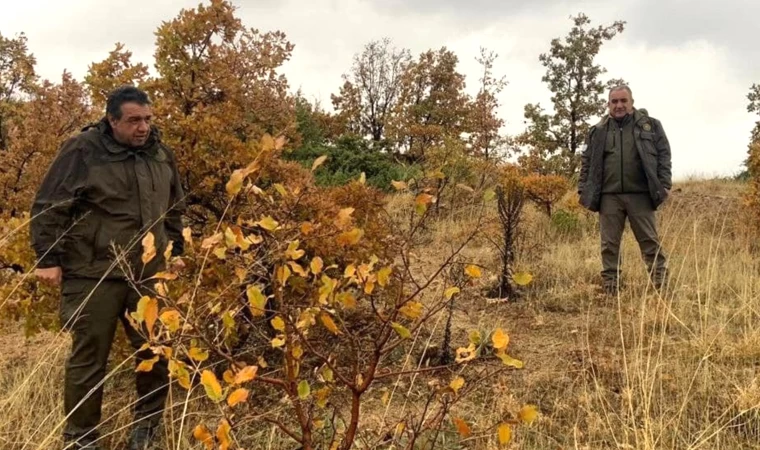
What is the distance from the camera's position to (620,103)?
5.34m

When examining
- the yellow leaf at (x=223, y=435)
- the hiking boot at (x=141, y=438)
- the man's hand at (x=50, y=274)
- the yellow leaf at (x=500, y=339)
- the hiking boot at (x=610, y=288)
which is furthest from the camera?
the hiking boot at (x=610, y=288)

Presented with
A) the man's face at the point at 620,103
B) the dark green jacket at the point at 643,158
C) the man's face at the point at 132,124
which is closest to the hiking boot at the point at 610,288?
the dark green jacket at the point at 643,158

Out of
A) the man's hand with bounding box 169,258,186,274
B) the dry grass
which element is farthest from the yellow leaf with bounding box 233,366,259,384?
the dry grass

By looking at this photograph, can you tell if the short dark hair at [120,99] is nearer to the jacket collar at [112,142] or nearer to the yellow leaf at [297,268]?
the jacket collar at [112,142]

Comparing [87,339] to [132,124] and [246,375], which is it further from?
[246,375]

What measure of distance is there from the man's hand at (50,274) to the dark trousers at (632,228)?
Answer: 431cm

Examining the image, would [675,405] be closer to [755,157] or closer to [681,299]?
[681,299]

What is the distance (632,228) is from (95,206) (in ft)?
14.3

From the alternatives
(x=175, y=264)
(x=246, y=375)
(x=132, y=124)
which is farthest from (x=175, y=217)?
(x=246, y=375)

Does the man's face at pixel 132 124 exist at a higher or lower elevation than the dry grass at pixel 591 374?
higher

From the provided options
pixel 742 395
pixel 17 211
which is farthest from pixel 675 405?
pixel 17 211

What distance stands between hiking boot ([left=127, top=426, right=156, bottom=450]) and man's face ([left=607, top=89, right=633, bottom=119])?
4.40 m

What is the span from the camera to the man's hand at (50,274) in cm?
283

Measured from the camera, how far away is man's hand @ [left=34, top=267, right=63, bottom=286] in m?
2.83
